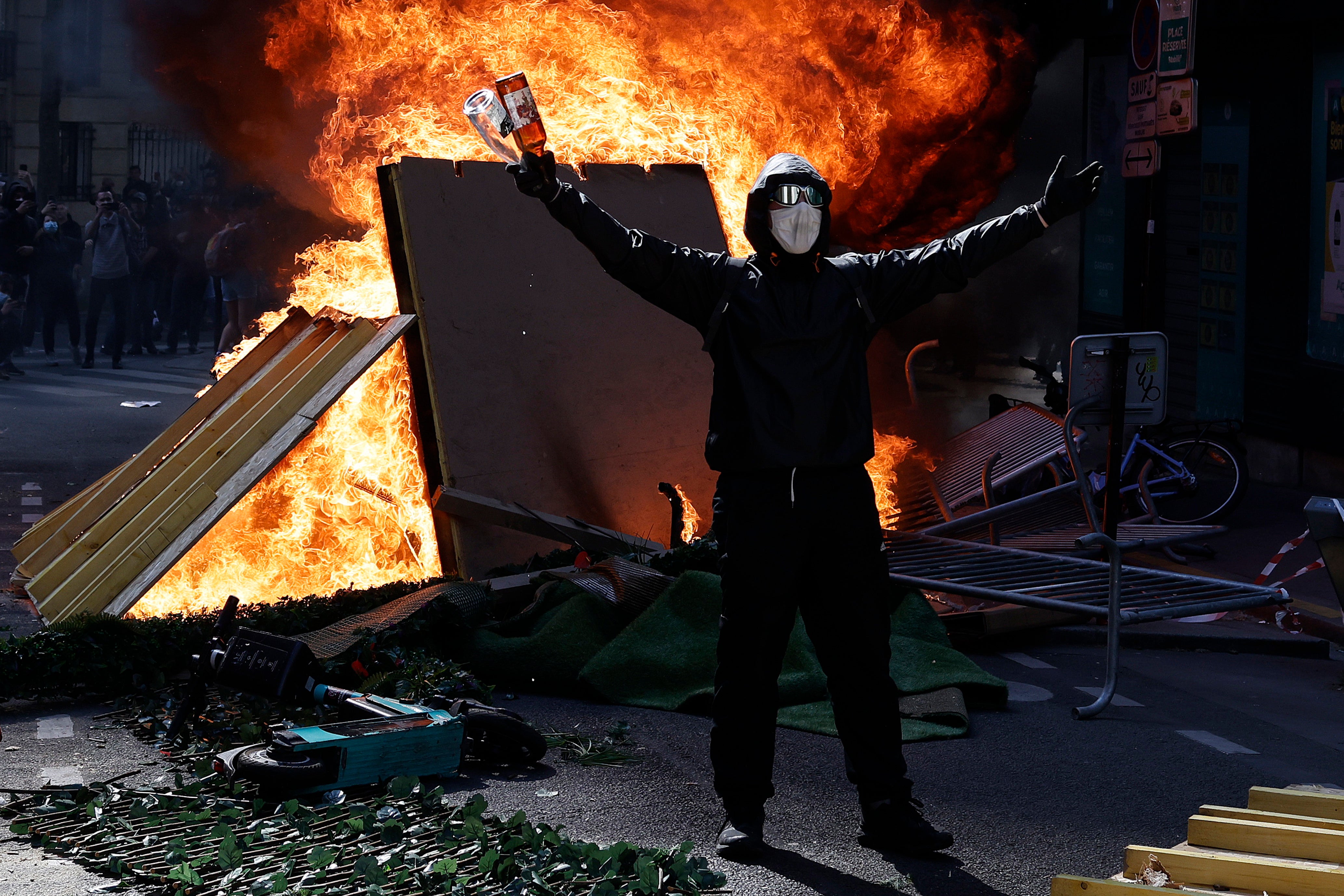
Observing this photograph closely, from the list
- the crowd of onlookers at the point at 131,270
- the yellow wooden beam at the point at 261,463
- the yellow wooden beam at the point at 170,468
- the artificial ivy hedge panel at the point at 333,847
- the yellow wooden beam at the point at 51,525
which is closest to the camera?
the artificial ivy hedge panel at the point at 333,847

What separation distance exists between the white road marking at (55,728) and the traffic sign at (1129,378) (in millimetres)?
4402

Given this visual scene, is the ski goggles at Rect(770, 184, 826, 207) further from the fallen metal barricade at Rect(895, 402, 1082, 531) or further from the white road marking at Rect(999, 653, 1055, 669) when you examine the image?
the fallen metal barricade at Rect(895, 402, 1082, 531)

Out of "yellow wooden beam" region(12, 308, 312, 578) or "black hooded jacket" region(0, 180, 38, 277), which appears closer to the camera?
"yellow wooden beam" region(12, 308, 312, 578)

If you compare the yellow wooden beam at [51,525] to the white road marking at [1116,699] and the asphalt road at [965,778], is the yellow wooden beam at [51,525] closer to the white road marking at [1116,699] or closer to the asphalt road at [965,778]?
the asphalt road at [965,778]

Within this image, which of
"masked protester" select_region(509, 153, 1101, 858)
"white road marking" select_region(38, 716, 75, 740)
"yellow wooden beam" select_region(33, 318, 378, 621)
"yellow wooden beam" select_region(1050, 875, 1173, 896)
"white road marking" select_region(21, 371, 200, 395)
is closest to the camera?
"yellow wooden beam" select_region(1050, 875, 1173, 896)

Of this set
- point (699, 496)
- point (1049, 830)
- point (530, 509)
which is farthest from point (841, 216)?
point (1049, 830)

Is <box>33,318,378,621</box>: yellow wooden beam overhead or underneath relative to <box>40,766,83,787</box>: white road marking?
overhead

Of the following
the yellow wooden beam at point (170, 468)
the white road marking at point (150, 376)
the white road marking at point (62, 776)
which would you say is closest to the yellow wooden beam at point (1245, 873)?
the white road marking at point (62, 776)

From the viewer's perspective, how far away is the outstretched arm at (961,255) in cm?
454

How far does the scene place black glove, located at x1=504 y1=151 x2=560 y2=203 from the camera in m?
4.39

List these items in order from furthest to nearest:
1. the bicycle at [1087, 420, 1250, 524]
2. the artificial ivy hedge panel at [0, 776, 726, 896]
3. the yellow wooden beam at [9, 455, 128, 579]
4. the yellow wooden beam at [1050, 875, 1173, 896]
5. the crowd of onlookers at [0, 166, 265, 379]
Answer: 1. the crowd of onlookers at [0, 166, 265, 379]
2. the bicycle at [1087, 420, 1250, 524]
3. the yellow wooden beam at [9, 455, 128, 579]
4. the artificial ivy hedge panel at [0, 776, 726, 896]
5. the yellow wooden beam at [1050, 875, 1173, 896]

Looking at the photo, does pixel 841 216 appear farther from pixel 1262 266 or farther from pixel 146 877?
pixel 146 877

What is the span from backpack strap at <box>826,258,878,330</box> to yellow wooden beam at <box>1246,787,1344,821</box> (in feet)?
5.65

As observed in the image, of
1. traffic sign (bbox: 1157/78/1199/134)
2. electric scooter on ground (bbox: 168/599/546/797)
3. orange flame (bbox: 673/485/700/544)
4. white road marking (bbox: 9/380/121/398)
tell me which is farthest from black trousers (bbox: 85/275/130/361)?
electric scooter on ground (bbox: 168/599/546/797)
